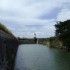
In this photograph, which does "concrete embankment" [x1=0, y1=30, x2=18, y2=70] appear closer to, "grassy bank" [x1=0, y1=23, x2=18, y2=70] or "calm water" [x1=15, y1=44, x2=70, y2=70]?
"grassy bank" [x1=0, y1=23, x2=18, y2=70]

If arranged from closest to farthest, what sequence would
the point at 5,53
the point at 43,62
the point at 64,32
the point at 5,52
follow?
the point at 5,53
the point at 5,52
the point at 43,62
the point at 64,32

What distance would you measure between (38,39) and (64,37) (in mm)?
75501

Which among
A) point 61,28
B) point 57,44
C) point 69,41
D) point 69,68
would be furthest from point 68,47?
point 69,68

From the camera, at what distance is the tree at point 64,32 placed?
59.7m

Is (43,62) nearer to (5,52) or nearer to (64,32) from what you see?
(5,52)

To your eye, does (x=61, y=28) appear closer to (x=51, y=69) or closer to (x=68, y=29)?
(x=68, y=29)

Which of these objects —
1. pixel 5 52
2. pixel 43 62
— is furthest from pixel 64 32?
pixel 5 52

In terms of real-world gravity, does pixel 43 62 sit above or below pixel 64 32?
below

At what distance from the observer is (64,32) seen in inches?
2376

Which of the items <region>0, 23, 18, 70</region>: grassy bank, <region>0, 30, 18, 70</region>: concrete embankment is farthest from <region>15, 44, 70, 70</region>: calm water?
<region>0, 30, 18, 70</region>: concrete embankment

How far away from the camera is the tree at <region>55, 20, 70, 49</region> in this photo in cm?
5972

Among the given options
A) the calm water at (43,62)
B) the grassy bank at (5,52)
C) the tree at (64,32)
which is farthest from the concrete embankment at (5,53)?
the tree at (64,32)

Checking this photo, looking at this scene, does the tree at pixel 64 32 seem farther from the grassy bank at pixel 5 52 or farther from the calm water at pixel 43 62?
the grassy bank at pixel 5 52

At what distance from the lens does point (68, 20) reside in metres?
65.1
